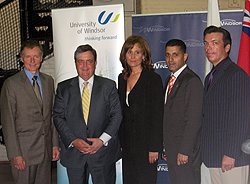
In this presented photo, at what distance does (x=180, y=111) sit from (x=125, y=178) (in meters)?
0.84

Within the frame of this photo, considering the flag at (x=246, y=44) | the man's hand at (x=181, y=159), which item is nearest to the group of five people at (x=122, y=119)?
the man's hand at (x=181, y=159)

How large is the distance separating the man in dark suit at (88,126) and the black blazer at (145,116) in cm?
14

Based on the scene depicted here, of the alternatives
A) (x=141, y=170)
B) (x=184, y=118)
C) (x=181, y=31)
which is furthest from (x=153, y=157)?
(x=181, y=31)

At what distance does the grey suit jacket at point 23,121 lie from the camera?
2073mm

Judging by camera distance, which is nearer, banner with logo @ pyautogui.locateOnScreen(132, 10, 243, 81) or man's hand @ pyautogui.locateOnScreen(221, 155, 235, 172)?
man's hand @ pyautogui.locateOnScreen(221, 155, 235, 172)

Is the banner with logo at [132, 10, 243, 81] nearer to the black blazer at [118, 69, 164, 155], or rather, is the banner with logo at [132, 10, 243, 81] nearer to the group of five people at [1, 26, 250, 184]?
the group of five people at [1, 26, 250, 184]

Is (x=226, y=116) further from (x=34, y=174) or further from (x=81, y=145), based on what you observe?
(x=34, y=174)

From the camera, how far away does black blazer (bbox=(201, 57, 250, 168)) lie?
174 cm

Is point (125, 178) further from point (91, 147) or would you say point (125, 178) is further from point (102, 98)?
point (102, 98)

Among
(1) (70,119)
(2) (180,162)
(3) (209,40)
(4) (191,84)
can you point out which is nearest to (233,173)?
(2) (180,162)

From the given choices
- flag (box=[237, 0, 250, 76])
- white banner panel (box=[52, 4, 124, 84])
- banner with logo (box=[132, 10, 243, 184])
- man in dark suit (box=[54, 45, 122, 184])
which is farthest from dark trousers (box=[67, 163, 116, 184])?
flag (box=[237, 0, 250, 76])

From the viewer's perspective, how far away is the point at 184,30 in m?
3.09

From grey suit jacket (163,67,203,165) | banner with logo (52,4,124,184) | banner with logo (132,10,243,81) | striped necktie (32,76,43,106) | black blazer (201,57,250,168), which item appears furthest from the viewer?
banner with logo (132,10,243,81)

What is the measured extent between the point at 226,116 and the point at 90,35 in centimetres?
178
